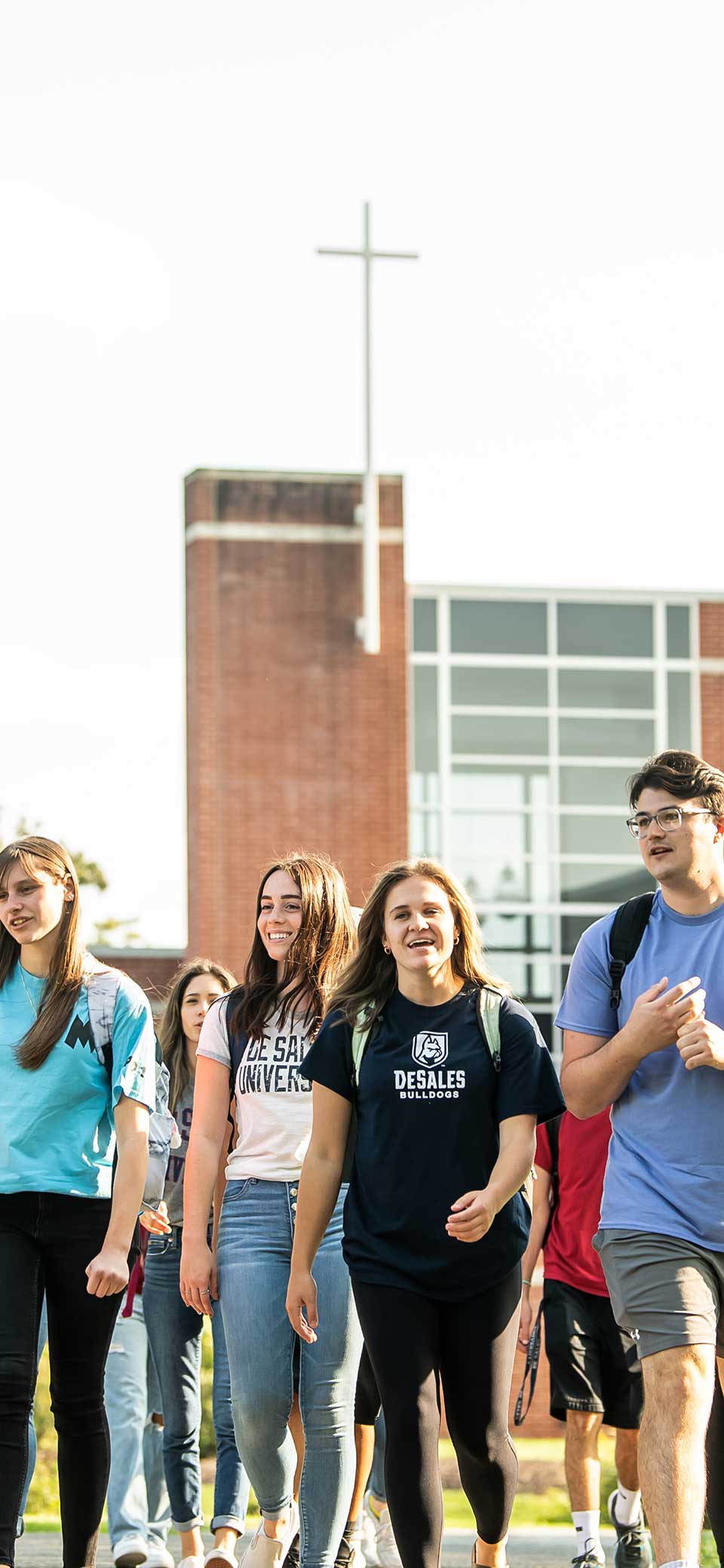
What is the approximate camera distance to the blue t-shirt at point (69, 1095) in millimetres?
6727

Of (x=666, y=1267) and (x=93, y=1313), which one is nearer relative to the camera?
(x=666, y=1267)

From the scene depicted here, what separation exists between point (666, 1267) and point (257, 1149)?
1.48m

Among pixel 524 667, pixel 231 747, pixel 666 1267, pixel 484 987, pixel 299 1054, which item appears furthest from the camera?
pixel 524 667

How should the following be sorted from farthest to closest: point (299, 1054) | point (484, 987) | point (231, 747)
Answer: point (231, 747), point (299, 1054), point (484, 987)

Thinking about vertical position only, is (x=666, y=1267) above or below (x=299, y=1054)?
below

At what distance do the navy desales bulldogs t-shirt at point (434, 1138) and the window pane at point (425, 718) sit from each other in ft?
79.8

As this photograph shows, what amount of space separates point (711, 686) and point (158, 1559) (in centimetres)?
2386

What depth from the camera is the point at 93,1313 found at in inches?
264

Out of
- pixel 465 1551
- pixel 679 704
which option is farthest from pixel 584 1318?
pixel 679 704

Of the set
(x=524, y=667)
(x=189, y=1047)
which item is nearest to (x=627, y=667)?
(x=524, y=667)

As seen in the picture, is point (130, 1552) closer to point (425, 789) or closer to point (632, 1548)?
point (632, 1548)

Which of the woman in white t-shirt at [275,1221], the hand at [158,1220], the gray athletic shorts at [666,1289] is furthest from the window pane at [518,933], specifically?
the gray athletic shorts at [666,1289]

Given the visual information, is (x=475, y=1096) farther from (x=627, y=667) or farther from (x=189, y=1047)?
(x=627, y=667)

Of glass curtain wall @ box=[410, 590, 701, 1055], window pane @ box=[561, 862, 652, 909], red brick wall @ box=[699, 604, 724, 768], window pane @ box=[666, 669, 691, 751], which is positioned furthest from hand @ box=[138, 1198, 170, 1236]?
red brick wall @ box=[699, 604, 724, 768]
